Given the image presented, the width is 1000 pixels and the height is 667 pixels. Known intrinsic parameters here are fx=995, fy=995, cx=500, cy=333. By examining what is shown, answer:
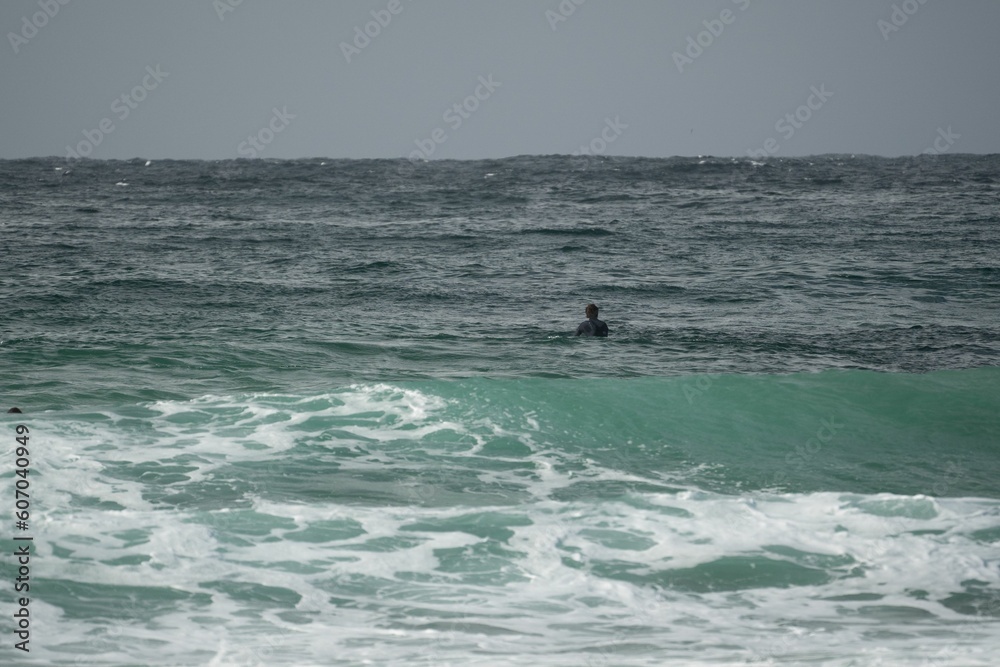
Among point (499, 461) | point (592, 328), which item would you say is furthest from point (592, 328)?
point (499, 461)

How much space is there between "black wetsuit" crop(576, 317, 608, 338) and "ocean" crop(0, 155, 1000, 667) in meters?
0.17

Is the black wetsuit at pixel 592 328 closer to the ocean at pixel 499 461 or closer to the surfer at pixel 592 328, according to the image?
the surfer at pixel 592 328

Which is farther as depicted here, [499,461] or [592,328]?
[592,328]

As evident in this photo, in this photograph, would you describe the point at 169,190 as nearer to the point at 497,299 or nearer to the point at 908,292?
the point at 497,299

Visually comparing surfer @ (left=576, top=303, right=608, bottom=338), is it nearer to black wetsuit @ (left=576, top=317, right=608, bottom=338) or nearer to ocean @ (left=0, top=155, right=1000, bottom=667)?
black wetsuit @ (left=576, top=317, right=608, bottom=338)

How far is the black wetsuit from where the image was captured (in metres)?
19.3

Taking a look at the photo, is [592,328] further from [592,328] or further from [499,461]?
[499,461]

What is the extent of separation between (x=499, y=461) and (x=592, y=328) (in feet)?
23.7

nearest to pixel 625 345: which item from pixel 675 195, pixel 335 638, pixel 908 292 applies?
pixel 908 292

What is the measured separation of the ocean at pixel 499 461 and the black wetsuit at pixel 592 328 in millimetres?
167

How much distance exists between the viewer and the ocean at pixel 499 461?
817cm

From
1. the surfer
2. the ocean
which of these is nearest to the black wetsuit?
the surfer

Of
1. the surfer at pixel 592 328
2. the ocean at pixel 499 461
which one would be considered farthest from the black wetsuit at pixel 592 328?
the ocean at pixel 499 461

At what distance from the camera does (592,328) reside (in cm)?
1934
